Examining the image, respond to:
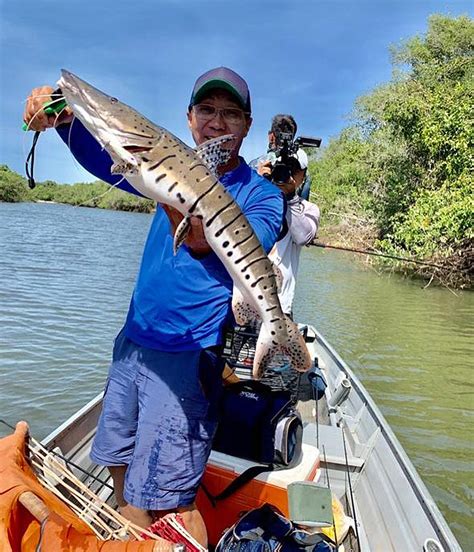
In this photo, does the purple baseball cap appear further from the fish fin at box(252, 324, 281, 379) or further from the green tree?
the green tree

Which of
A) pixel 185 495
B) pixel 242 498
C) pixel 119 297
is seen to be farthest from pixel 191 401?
pixel 119 297

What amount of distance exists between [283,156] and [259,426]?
7.75 ft

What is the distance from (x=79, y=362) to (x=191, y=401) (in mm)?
7453

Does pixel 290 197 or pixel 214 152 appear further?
pixel 290 197

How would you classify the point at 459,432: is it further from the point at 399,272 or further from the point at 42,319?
the point at 399,272

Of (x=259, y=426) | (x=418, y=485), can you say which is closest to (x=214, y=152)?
(x=259, y=426)

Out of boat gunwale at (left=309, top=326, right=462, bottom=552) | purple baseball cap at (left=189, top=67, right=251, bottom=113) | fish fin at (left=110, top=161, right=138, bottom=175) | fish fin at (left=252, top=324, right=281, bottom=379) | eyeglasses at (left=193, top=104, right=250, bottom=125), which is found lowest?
boat gunwale at (left=309, top=326, right=462, bottom=552)

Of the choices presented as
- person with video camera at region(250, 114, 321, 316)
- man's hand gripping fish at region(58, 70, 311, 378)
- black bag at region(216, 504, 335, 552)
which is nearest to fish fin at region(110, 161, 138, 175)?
man's hand gripping fish at region(58, 70, 311, 378)

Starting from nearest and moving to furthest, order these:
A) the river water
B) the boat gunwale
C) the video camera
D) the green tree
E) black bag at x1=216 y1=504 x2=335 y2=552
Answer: black bag at x1=216 y1=504 x2=335 y2=552 → the boat gunwale → the video camera → the river water → the green tree

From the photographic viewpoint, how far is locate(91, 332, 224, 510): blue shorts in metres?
2.44

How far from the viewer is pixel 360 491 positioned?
3.94 metres

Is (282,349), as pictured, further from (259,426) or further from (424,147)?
(424,147)

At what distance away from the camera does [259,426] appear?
323 cm

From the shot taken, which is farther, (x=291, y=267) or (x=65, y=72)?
(x=291, y=267)
